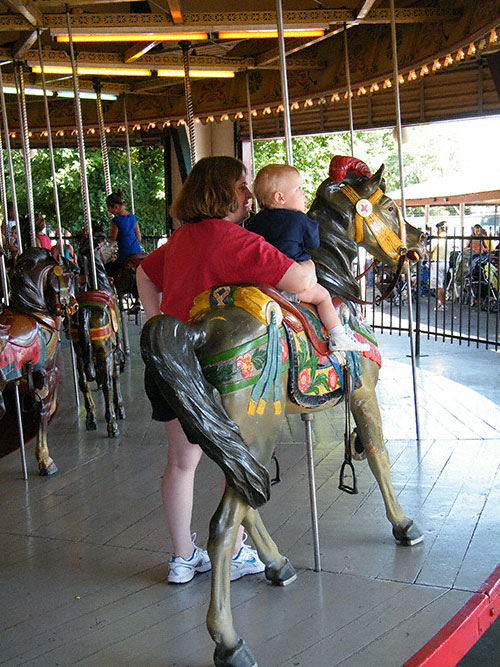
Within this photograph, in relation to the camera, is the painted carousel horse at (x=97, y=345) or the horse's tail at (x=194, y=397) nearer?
the horse's tail at (x=194, y=397)

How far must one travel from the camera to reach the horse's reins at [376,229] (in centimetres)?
318

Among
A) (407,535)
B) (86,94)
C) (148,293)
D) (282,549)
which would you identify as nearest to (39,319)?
(148,293)

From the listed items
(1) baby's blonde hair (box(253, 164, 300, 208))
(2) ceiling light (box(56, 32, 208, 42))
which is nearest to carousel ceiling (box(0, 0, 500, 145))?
(2) ceiling light (box(56, 32, 208, 42))

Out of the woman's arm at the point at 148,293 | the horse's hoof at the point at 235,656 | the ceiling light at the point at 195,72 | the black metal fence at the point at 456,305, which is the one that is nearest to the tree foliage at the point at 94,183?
the black metal fence at the point at 456,305

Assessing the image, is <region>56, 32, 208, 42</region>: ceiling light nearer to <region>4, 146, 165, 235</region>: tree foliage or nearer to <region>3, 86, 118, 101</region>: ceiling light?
<region>3, 86, 118, 101</region>: ceiling light

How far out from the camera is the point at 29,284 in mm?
4582

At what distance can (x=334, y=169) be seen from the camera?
321cm

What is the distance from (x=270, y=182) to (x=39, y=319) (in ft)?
8.05

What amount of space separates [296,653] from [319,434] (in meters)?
2.88

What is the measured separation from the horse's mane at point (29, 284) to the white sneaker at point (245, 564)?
2.29m

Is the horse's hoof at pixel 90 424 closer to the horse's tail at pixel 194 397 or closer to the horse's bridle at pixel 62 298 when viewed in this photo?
the horse's bridle at pixel 62 298

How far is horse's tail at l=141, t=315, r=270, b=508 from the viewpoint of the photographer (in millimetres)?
2271

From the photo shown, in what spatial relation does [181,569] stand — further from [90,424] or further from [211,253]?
[90,424]

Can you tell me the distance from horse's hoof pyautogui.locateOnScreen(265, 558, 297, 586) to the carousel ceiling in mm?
3802
